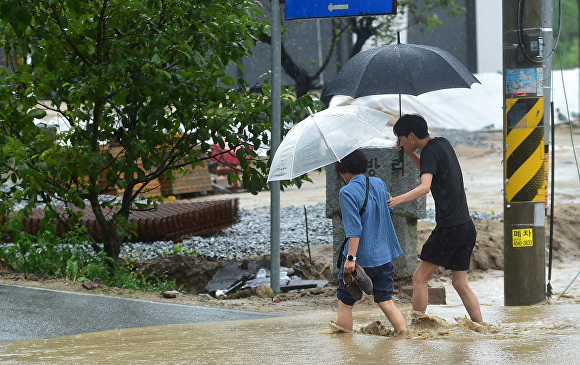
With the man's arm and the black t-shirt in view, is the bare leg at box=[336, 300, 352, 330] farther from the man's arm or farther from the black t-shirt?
the black t-shirt

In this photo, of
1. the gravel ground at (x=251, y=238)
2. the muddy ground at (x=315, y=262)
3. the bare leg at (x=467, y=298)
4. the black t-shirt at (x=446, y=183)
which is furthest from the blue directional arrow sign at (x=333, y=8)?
the gravel ground at (x=251, y=238)

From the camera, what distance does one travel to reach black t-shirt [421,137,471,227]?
5.73m

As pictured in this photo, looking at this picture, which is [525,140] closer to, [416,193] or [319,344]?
[416,193]

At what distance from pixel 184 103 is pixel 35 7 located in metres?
1.77

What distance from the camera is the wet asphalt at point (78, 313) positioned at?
602cm

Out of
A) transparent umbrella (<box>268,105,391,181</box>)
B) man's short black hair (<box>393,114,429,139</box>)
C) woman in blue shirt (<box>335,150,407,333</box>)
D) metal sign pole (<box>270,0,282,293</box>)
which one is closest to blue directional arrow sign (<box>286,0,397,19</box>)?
metal sign pole (<box>270,0,282,293</box>)

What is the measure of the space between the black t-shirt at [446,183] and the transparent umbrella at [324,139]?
0.42m

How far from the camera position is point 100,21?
7.44 metres

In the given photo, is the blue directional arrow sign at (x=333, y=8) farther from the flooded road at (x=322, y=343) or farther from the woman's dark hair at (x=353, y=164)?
the flooded road at (x=322, y=343)

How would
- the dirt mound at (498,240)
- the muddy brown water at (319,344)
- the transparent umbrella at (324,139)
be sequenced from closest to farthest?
1. the muddy brown water at (319,344)
2. the transparent umbrella at (324,139)
3. the dirt mound at (498,240)

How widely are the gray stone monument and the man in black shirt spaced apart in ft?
8.26

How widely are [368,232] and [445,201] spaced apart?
2.56 ft

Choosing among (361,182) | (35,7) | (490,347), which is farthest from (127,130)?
(490,347)

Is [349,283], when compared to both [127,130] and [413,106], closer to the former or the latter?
[127,130]
